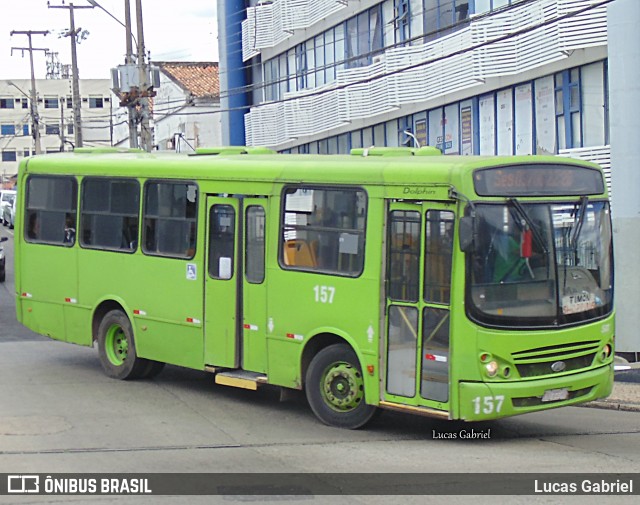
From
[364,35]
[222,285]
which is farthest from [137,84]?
[222,285]

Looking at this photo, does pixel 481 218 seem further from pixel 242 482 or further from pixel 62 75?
pixel 62 75

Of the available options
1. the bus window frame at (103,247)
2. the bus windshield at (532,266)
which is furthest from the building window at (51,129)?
the bus windshield at (532,266)

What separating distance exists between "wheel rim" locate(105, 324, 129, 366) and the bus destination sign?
6.38m

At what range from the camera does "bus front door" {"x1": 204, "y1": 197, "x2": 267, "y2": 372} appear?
13.3 m

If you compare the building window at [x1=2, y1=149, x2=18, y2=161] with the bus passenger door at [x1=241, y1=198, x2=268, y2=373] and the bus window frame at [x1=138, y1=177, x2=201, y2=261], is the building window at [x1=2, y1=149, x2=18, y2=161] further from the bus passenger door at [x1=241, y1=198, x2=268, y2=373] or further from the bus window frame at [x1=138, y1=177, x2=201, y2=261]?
the bus passenger door at [x1=241, y1=198, x2=268, y2=373]

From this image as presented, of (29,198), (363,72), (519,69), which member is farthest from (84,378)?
(363,72)

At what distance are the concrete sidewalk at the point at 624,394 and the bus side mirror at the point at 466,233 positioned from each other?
491cm

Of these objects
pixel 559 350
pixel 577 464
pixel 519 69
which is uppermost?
pixel 519 69

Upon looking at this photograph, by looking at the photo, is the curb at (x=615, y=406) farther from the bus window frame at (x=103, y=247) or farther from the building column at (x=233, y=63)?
the building column at (x=233, y=63)

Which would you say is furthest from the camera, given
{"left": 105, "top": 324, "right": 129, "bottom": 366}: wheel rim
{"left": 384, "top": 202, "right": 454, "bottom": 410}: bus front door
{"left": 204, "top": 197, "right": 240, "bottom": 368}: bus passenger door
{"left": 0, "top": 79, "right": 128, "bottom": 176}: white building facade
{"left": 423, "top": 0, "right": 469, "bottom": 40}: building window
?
{"left": 0, "top": 79, "right": 128, "bottom": 176}: white building facade

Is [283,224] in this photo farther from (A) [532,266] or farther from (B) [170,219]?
(A) [532,266]

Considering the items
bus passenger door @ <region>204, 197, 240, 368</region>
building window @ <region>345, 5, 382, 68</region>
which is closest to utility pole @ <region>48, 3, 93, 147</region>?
building window @ <region>345, 5, 382, 68</region>

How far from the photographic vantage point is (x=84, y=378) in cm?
1575

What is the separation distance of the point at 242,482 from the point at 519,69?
1712 cm
